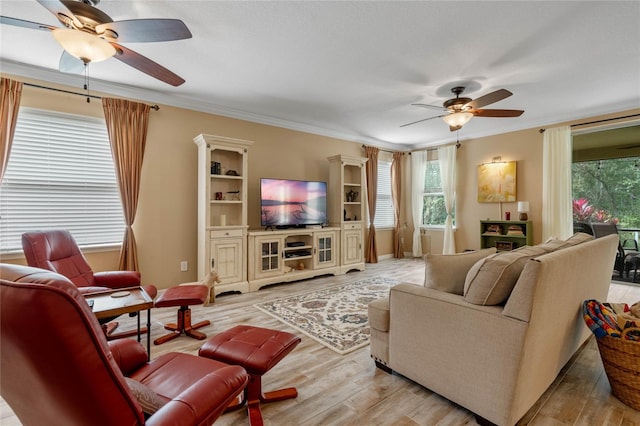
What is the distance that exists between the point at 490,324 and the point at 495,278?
0.24 metres

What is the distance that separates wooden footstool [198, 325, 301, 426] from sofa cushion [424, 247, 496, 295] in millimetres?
956

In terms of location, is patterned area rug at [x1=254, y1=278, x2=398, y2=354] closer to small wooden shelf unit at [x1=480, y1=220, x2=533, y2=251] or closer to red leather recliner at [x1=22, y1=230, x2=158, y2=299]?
red leather recliner at [x1=22, y1=230, x2=158, y2=299]

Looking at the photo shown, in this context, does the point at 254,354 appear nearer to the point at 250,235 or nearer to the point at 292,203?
the point at 250,235

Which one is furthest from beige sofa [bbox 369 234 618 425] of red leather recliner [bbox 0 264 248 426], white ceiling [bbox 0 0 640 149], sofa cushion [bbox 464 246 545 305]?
white ceiling [bbox 0 0 640 149]

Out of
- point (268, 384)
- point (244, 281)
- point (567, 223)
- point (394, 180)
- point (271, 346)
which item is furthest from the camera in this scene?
point (394, 180)

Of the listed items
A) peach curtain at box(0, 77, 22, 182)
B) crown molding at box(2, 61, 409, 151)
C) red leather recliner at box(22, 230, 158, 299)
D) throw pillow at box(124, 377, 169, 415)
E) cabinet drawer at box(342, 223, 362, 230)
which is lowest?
throw pillow at box(124, 377, 169, 415)

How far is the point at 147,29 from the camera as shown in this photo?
1919 millimetres

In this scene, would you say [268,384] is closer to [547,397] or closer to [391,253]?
[547,397]

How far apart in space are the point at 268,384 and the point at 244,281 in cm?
233

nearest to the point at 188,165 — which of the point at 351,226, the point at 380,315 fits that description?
the point at 351,226

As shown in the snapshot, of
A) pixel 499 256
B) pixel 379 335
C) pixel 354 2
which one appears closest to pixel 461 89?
pixel 354 2

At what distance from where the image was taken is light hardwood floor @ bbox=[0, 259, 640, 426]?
171 cm

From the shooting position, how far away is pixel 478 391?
1.63m

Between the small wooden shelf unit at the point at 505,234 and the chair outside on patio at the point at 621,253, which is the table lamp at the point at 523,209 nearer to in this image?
the small wooden shelf unit at the point at 505,234
